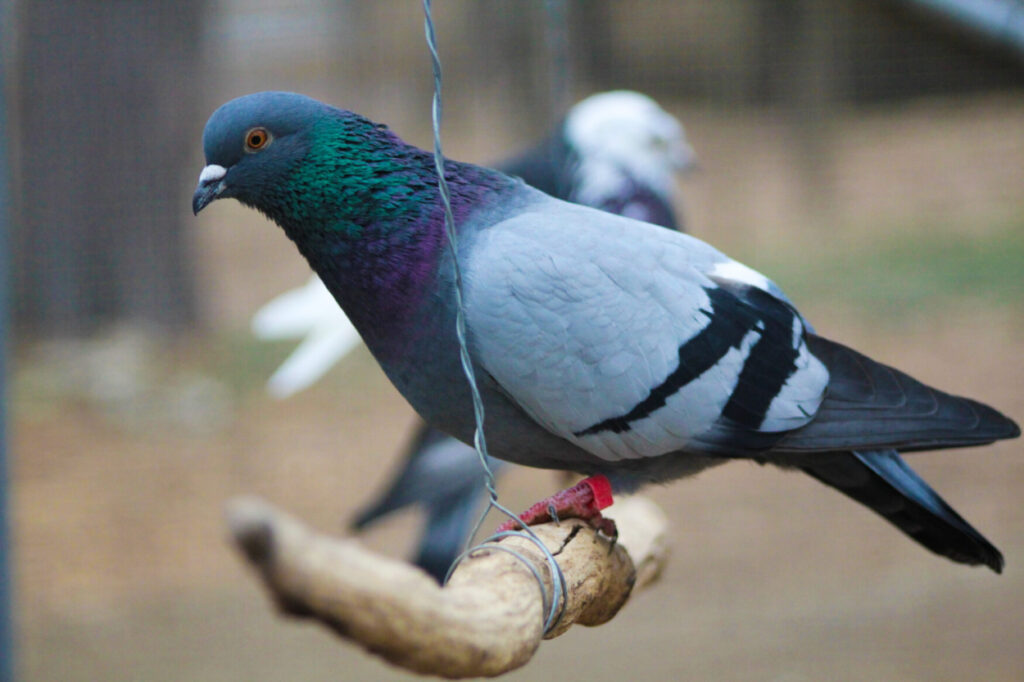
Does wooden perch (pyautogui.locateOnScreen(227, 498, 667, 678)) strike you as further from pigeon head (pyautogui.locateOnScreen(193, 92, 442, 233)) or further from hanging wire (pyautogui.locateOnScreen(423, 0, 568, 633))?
pigeon head (pyautogui.locateOnScreen(193, 92, 442, 233))

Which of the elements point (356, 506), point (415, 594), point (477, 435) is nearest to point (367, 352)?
point (356, 506)

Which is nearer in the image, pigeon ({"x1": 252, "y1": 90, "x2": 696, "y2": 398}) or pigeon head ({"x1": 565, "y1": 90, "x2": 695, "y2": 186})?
pigeon ({"x1": 252, "y1": 90, "x2": 696, "y2": 398})

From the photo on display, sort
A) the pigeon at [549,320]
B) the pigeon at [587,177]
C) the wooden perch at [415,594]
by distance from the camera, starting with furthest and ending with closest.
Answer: the pigeon at [587,177]
the pigeon at [549,320]
the wooden perch at [415,594]

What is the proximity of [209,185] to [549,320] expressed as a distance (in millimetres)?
672

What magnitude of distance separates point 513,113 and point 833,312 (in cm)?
245

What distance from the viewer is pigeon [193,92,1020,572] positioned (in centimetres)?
175

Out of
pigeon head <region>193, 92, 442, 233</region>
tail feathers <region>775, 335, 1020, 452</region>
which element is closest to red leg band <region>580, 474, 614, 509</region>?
tail feathers <region>775, 335, 1020, 452</region>

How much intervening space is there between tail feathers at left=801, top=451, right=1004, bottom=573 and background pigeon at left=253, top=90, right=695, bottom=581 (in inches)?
42.2

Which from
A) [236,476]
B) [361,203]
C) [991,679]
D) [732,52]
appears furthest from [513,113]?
[361,203]

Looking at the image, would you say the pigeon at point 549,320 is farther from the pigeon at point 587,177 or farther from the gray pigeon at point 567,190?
the pigeon at point 587,177

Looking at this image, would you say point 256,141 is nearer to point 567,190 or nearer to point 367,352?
point 567,190

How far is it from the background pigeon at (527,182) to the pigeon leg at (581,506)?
99 centimetres

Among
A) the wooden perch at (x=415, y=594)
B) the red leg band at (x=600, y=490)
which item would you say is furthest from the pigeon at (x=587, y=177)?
the wooden perch at (x=415, y=594)

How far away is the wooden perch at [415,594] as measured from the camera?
2.98 ft
